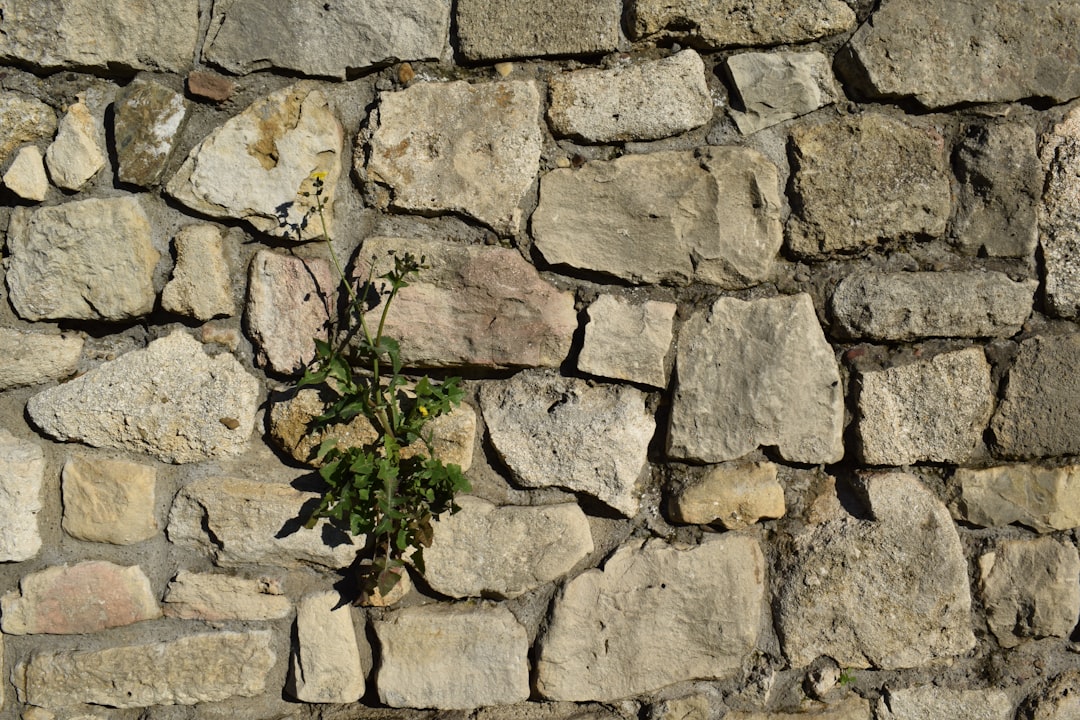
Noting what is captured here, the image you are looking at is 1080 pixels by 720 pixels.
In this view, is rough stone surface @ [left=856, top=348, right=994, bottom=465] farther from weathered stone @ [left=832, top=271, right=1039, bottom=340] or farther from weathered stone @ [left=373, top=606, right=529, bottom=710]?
weathered stone @ [left=373, top=606, right=529, bottom=710]

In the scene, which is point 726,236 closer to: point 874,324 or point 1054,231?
point 874,324

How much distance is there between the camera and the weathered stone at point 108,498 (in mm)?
1690

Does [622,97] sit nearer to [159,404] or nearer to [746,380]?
[746,380]

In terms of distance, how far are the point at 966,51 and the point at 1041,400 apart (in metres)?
0.74

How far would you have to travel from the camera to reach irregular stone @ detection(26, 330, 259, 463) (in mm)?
1680

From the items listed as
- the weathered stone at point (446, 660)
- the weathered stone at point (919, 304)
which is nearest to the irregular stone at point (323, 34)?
the weathered stone at point (919, 304)

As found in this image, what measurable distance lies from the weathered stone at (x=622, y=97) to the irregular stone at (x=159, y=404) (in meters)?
0.83

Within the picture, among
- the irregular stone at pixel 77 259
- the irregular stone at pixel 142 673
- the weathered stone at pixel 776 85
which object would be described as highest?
the weathered stone at pixel 776 85

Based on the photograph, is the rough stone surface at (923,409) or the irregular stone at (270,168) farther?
the rough stone surface at (923,409)

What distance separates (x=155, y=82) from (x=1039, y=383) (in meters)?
1.90

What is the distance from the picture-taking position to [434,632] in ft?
5.67

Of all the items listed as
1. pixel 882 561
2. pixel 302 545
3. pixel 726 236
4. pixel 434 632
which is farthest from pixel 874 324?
pixel 302 545

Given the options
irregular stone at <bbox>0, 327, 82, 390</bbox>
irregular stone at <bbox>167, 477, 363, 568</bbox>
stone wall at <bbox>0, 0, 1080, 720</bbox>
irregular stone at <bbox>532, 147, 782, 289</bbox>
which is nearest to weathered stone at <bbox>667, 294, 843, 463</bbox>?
stone wall at <bbox>0, 0, 1080, 720</bbox>

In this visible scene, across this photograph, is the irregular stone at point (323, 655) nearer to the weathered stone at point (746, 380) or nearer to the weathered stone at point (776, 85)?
the weathered stone at point (746, 380)
